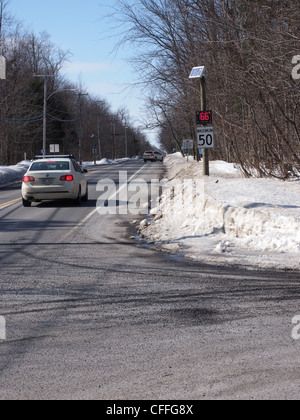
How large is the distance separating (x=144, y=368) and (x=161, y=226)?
8.64 m

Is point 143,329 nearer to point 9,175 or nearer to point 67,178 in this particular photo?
point 67,178

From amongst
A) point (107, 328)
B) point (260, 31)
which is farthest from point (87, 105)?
point (107, 328)

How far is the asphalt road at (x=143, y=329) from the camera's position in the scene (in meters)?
4.13

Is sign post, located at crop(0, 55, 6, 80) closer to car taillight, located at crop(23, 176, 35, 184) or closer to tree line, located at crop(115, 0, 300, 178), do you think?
tree line, located at crop(115, 0, 300, 178)

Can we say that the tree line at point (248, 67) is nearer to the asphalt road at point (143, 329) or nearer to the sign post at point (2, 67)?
the asphalt road at point (143, 329)

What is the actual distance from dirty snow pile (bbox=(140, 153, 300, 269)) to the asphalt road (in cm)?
73

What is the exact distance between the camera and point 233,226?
1102cm

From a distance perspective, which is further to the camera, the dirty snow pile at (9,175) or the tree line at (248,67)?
the dirty snow pile at (9,175)

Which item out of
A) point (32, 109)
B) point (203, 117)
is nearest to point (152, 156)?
point (32, 109)

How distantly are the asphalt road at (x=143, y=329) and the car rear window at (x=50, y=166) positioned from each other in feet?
28.4

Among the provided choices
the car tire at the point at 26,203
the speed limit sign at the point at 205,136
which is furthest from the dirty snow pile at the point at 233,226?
the car tire at the point at 26,203

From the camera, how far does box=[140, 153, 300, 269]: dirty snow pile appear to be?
9.32 m

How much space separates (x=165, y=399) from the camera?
3.88 metres

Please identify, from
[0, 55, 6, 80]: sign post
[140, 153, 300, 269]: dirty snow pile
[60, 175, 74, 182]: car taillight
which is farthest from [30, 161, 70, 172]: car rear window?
[0, 55, 6, 80]: sign post
